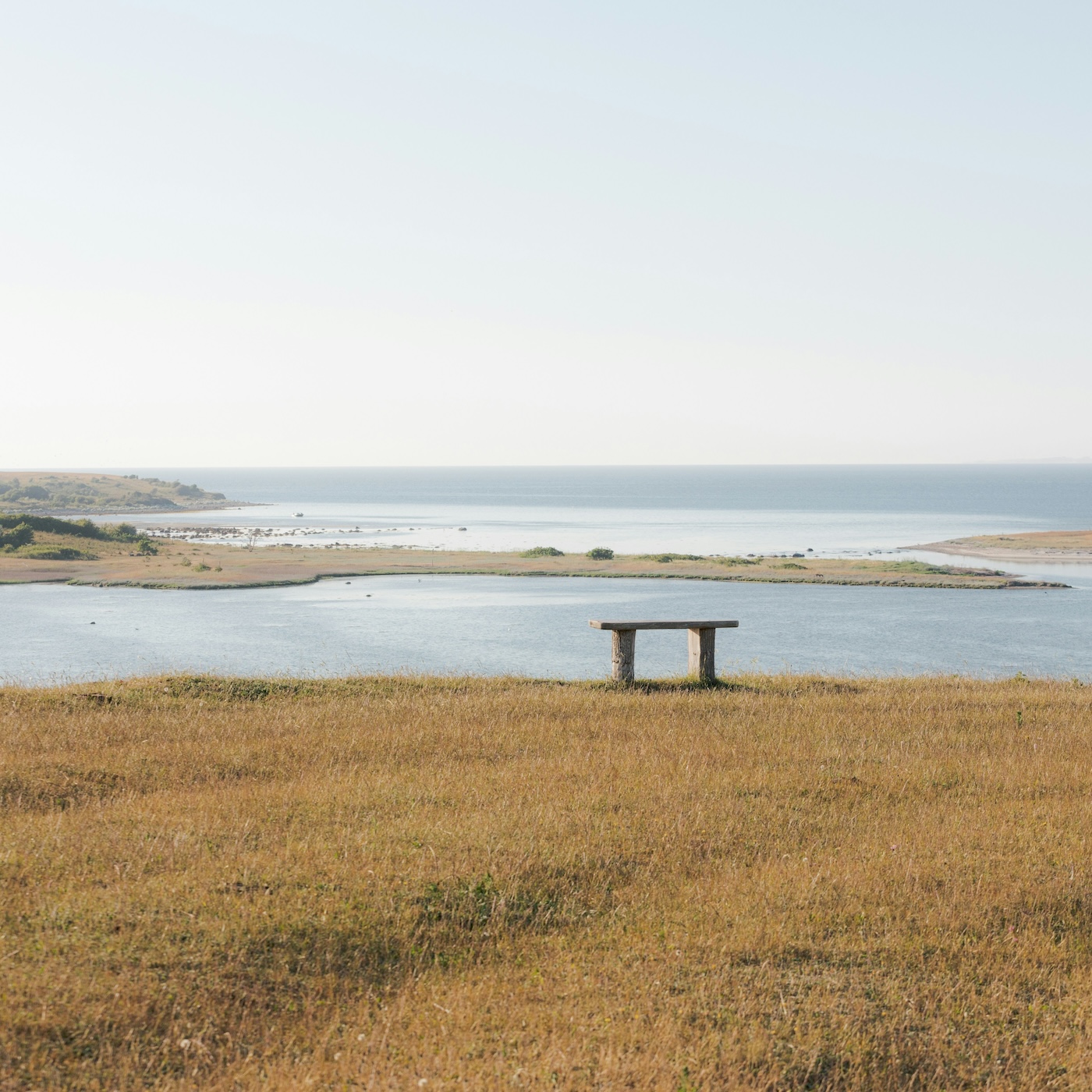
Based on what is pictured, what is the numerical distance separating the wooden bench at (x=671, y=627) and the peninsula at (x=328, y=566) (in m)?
68.5

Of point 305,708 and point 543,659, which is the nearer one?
point 305,708

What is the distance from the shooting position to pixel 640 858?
9.55m

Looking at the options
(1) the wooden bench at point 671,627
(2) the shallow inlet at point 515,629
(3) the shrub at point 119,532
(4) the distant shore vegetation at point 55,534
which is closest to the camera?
(1) the wooden bench at point 671,627

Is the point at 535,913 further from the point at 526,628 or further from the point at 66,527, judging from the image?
the point at 66,527

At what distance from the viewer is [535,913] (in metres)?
8.33

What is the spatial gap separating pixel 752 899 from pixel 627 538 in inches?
5221

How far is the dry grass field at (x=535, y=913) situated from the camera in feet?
20.4

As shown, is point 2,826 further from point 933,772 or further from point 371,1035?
point 933,772

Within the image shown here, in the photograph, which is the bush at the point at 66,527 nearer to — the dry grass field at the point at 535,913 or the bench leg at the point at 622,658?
the bench leg at the point at 622,658

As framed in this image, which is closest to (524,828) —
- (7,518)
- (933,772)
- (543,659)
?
(933,772)

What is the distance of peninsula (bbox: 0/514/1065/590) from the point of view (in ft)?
286

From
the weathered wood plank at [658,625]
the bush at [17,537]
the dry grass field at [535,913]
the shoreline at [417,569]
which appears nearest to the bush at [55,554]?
the shoreline at [417,569]

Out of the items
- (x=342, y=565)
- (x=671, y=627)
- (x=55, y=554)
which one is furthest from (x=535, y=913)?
(x=55, y=554)

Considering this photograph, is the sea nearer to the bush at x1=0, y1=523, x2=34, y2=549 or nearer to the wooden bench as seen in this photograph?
the wooden bench
